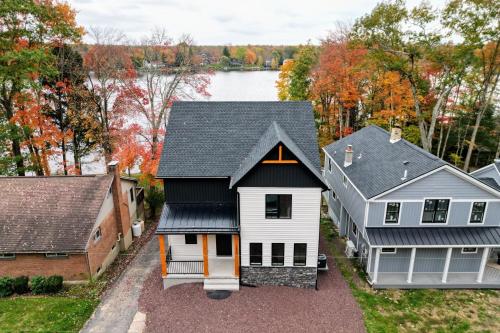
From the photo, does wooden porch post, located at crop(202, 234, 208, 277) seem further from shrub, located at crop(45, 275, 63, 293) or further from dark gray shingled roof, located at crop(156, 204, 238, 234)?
shrub, located at crop(45, 275, 63, 293)

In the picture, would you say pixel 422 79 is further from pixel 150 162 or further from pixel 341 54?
pixel 150 162


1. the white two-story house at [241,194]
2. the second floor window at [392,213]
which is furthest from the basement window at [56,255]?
the second floor window at [392,213]

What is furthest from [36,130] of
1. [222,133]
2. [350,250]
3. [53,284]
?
[350,250]

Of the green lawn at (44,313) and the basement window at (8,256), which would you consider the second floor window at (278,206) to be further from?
the basement window at (8,256)

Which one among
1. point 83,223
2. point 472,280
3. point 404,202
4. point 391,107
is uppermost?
point 391,107

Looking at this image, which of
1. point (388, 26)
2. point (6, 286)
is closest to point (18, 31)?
point (6, 286)

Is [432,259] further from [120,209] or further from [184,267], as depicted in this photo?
[120,209]
